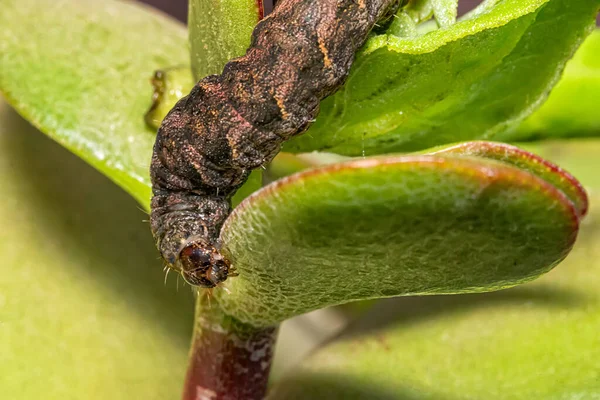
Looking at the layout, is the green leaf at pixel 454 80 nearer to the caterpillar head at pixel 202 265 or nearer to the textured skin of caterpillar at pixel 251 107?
the textured skin of caterpillar at pixel 251 107

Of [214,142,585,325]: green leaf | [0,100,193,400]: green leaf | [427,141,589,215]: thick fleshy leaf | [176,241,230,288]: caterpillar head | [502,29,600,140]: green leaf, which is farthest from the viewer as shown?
[502,29,600,140]: green leaf

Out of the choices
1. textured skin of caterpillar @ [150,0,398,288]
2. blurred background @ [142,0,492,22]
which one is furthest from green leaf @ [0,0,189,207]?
blurred background @ [142,0,492,22]

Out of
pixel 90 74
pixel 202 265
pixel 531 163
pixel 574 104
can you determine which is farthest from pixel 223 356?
pixel 574 104

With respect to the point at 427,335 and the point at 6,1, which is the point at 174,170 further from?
the point at 6,1

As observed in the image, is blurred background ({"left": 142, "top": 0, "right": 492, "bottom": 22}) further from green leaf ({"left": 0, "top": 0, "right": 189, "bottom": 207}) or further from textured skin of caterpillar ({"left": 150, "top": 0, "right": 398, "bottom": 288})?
textured skin of caterpillar ({"left": 150, "top": 0, "right": 398, "bottom": 288})

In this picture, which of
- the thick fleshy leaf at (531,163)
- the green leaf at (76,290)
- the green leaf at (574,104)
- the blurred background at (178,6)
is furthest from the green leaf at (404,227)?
the blurred background at (178,6)

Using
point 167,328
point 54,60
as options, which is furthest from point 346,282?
point 54,60
